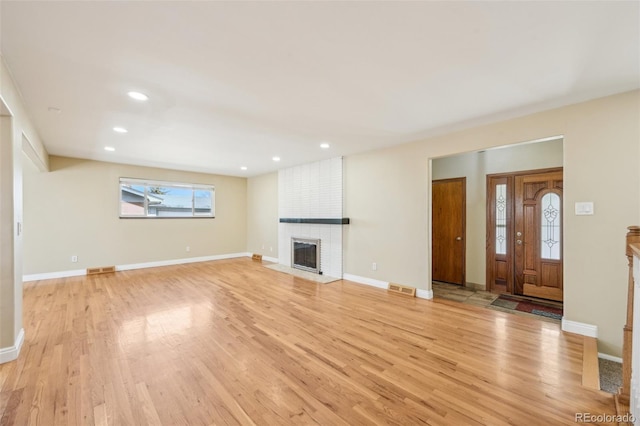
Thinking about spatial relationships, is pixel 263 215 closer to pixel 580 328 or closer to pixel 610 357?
pixel 580 328

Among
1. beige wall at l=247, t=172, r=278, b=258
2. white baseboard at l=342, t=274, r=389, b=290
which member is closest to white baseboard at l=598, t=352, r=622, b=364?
white baseboard at l=342, t=274, r=389, b=290

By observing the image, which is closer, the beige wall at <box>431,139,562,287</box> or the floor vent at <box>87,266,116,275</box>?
the beige wall at <box>431,139,562,287</box>

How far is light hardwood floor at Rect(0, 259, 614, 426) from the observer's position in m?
1.68

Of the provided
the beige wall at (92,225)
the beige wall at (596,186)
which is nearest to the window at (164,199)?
the beige wall at (92,225)

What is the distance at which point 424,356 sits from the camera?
91.9 inches

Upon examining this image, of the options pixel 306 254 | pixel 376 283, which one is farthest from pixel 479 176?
pixel 306 254

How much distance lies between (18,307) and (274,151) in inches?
144

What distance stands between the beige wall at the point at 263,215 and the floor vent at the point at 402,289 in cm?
353

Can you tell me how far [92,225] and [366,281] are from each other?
18.8ft

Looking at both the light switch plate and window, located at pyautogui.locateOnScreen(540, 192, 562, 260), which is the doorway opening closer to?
window, located at pyautogui.locateOnScreen(540, 192, 562, 260)

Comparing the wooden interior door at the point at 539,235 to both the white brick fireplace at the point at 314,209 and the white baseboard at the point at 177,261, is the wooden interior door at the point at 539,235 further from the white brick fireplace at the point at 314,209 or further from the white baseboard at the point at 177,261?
the white baseboard at the point at 177,261

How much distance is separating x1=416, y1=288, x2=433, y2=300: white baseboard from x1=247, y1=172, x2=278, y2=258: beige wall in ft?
12.9

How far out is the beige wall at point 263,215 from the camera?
7.02 metres

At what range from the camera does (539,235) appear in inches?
159
